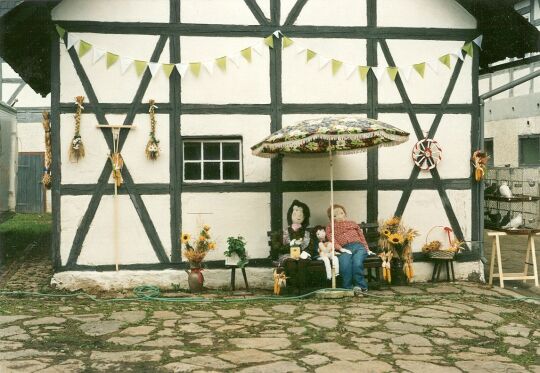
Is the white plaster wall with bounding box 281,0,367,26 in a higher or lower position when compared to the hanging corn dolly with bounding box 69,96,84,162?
higher

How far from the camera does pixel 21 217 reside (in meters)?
19.4

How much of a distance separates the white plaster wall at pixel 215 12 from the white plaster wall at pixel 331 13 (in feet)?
1.92

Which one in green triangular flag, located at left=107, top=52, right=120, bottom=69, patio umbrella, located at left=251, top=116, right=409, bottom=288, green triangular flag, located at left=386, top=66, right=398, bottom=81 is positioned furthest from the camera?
green triangular flag, located at left=386, top=66, right=398, bottom=81

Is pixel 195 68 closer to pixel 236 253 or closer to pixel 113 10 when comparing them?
pixel 113 10

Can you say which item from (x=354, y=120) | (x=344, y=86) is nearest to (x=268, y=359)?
(x=354, y=120)

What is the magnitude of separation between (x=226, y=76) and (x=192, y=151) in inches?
45.8

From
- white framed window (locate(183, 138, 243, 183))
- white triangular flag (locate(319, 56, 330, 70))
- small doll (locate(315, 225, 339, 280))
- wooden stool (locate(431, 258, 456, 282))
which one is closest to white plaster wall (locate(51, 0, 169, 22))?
white framed window (locate(183, 138, 243, 183))

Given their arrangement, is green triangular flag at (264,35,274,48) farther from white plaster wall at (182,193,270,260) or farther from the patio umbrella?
white plaster wall at (182,193,270,260)

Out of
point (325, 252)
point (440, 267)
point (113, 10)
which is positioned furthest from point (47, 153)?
point (440, 267)

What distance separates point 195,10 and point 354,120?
112 inches

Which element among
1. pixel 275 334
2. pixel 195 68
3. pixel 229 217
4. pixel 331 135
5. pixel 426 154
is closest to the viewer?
pixel 275 334

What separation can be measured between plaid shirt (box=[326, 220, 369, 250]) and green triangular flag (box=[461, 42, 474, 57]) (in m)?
3.08

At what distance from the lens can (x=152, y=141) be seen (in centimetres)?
853

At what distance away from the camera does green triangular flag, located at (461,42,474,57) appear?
30.0 ft
